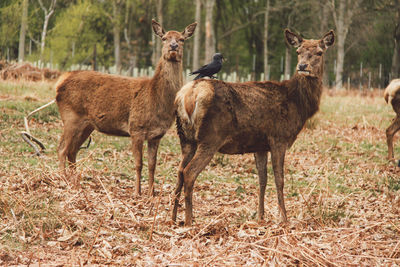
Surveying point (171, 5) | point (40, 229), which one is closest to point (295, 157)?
point (40, 229)

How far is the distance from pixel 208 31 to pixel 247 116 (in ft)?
45.7

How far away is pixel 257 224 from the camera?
214 inches

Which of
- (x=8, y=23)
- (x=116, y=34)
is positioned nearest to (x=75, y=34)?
(x=116, y=34)

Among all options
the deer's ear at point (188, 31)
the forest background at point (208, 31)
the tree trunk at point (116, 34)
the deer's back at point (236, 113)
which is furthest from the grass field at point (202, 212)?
the tree trunk at point (116, 34)

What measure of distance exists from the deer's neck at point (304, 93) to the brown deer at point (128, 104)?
80.5 inches

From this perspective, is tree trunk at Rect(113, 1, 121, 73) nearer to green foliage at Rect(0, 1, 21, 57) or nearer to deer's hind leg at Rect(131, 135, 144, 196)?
green foliage at Rect(0, 1, 21, 57)

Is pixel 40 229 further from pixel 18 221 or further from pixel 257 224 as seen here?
pixel 257 224

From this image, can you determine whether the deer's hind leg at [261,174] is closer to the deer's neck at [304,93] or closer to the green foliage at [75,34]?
the deer's neck at [304,93]

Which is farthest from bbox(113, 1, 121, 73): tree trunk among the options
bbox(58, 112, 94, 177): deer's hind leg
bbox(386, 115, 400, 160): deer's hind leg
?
bbox(58, 112, 94, 177): deer's hind leg

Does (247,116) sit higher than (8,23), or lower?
lower

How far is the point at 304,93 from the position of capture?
6.17 metres

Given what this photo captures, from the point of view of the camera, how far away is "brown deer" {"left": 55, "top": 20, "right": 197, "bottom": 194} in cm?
751

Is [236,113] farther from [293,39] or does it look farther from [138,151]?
[138,151]

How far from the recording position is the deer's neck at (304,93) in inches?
242
